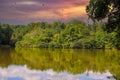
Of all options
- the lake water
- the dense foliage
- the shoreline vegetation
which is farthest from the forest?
the dense foliage

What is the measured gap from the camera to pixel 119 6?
16.2 metres

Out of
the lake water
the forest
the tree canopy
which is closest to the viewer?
the tree canopy

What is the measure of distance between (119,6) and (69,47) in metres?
74.2

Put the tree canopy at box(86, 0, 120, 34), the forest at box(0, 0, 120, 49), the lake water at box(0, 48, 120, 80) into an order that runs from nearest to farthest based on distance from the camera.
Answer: the tree canopy at box(86, 0, 120, 34)
the lake water at box(0, 48, 120, 80)
the forest at box(0, 0, 120, 49)

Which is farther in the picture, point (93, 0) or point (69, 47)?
point (69, 47)

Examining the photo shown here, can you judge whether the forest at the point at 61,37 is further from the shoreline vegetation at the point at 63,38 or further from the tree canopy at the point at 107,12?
the tree canopy at the point at 107,12

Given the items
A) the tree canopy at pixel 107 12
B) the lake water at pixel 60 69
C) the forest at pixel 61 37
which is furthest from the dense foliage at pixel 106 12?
the forest at pixel 61 37

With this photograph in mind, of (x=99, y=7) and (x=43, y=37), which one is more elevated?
(x=99, y=7)

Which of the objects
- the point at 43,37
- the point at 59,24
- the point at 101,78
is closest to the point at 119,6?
the point at 101,78

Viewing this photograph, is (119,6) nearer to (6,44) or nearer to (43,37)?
(43,37)

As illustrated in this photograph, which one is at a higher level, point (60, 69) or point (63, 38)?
point (60, 69)

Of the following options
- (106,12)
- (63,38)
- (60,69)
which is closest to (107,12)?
(106,12)

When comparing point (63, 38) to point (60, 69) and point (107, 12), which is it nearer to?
point (60, 69)

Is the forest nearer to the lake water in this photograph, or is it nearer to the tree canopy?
the lake water
